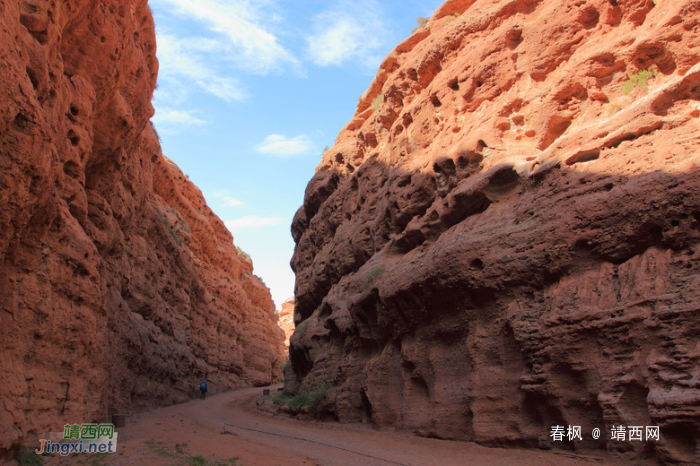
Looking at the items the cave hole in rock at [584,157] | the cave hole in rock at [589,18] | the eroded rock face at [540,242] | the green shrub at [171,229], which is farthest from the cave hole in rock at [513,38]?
the green shrub at [171,229]

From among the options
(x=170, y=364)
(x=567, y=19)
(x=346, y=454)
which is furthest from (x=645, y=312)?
(x=170, y=364)

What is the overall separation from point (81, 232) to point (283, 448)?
718cm

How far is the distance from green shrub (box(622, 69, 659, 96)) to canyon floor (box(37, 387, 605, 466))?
820 cm

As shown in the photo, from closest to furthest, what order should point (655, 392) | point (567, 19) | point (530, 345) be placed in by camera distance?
point (655, 392)
point (530, 345)
point (567, 19)

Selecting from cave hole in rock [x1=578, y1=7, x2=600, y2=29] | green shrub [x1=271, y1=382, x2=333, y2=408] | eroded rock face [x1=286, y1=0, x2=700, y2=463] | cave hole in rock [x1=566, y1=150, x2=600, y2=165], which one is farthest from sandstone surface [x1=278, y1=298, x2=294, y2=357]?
cave hole in rock [x1=566, y1=150, x2=600, y2=165]

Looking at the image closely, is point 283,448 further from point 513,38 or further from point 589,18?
point 589,18

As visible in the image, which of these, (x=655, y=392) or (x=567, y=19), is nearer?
(x=655, y=392)

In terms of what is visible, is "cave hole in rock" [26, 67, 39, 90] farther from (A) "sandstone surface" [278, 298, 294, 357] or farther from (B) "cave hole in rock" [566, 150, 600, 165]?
(A) "sandstone surface" [278, 298, 294, 357]

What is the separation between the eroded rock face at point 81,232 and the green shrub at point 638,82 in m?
12.3

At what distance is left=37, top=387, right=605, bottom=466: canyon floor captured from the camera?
340 inches

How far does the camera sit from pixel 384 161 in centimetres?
2055

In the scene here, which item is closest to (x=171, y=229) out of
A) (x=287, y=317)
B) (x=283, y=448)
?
(x=283, y=448)

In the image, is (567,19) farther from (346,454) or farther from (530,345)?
(346,454)

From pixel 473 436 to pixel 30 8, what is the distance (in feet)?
39.7
